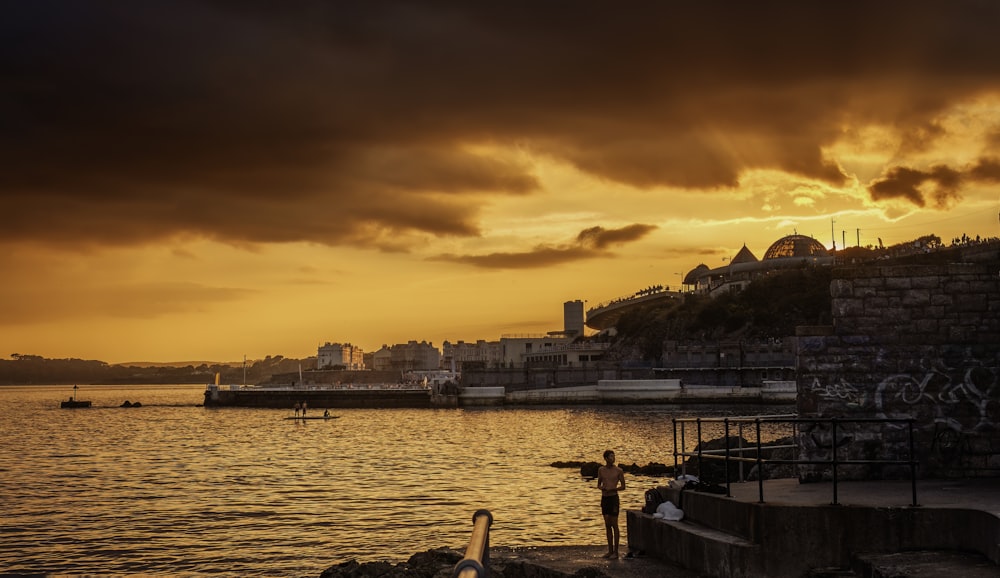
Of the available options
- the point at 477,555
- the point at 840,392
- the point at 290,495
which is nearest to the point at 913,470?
the point at 840,392

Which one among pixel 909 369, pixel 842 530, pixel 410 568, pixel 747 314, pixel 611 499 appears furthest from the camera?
pixel 747 314

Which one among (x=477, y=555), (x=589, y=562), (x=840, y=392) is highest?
(x=840, y=392)

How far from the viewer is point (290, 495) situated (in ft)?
116

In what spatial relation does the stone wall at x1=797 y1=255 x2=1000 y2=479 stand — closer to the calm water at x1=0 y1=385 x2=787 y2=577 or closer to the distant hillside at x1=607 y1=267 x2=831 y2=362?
the calm water at x1=0 y1=385 x2=787 y2=577

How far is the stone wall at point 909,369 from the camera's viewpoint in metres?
17.2

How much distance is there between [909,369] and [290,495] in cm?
2404

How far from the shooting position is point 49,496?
121 ft

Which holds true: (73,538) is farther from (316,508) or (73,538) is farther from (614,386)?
(614,386)

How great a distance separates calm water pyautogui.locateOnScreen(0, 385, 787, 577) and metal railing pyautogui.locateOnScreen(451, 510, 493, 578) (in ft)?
53.5

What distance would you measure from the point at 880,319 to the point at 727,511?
15.8ft

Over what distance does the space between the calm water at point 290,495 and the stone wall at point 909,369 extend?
8.04 meters

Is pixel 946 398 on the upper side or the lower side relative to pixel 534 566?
upper

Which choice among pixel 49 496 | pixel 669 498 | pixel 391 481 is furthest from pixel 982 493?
pixel 49 496

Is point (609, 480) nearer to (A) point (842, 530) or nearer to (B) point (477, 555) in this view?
(A) point (842, 530)
